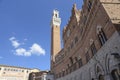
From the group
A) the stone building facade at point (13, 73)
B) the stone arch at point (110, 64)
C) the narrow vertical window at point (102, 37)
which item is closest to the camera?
the stone arch at point (110, 64)

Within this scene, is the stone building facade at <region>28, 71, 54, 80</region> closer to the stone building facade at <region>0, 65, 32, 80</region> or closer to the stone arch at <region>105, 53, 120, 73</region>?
the stone building facade at <region>0, 65, 32, 80</region>

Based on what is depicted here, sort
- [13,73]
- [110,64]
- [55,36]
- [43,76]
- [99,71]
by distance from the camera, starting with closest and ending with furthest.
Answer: [110,64] → [99,71] → [43,76] → [55,36] → [13,73]

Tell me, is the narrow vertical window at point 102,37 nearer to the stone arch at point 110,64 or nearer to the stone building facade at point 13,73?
the stone arch at point 110,64

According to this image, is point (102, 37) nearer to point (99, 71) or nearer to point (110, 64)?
point (110, 64)

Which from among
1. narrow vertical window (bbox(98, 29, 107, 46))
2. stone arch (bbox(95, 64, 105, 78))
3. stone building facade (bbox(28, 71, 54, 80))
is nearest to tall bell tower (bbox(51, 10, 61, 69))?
stone building facade (bbox(28, 71, 54, 80))

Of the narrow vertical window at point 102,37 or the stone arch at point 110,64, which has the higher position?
the narrow vertical window at point 102,37

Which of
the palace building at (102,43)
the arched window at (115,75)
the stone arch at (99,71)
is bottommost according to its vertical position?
the arched window at (115,75)

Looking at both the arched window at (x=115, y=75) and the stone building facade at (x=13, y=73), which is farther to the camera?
the stone building facade at (x=13, y=73)

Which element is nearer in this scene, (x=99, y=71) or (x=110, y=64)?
(x=110, y=64)

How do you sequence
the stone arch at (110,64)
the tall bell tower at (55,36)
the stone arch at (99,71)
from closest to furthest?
the stone arch at (110,64) → the stone arch at (99,71) → the tall bell tower at (55,36)

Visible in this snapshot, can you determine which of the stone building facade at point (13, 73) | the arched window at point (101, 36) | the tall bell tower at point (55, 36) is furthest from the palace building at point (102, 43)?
the stone building facade at point (13, 73)

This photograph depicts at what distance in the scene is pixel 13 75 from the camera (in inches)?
1727

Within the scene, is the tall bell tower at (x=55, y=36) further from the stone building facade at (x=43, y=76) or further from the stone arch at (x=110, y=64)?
the stone arch at (x=110, y=64)

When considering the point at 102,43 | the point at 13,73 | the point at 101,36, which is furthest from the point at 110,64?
the point at 13,73
